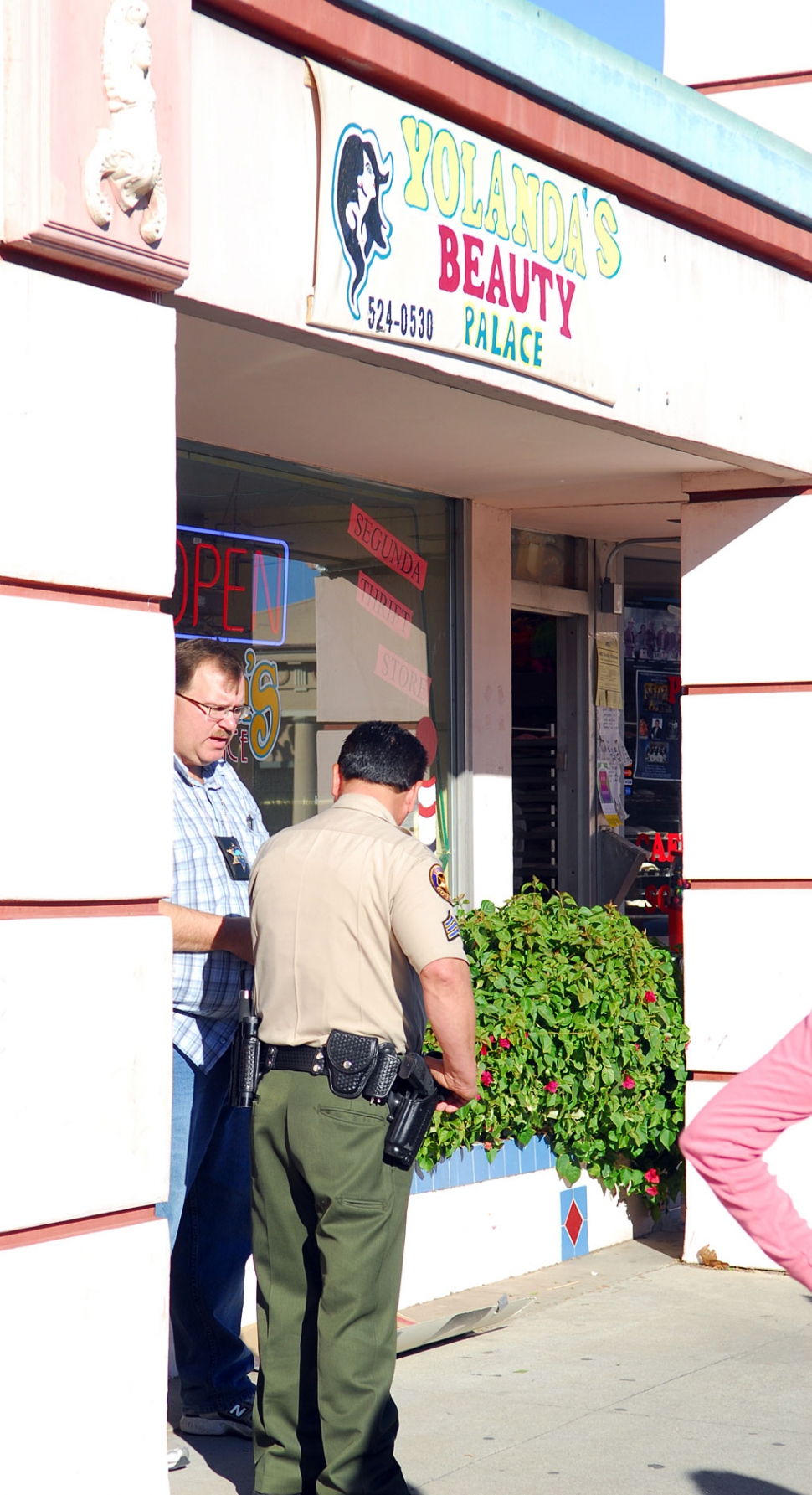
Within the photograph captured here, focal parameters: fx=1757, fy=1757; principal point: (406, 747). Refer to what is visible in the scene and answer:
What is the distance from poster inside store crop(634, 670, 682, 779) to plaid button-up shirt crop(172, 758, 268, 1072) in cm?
593

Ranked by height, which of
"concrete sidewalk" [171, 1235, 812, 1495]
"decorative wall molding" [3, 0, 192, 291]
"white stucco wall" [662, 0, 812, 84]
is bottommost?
"concrete sidewalk" [171, 1235, 812, 1495]

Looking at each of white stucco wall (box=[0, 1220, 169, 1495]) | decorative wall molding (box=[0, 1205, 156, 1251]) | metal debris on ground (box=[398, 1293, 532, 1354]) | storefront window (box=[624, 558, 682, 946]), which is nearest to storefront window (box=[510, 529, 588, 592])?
storefront window (box=[624, 558, 682, 946])

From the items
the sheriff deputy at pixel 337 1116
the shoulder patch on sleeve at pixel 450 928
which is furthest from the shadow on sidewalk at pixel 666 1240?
the shoulder patch on sleeve at pixel 450 928

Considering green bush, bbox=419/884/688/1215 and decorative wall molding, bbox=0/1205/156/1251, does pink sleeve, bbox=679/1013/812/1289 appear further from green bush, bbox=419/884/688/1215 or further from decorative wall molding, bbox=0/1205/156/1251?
green bush, bbox=419/884/688/1215

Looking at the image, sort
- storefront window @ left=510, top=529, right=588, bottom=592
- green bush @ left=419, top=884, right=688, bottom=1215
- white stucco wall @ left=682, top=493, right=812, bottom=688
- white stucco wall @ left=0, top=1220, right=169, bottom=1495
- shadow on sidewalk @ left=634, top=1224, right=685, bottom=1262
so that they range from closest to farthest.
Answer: white stucco wall @ left=0, top=1220, right=169, bottom=1495 < green bush @ left=419, top=884, right=688, bottom=1215 < white stucco wall @ left=682, top=493, right=812, bottom=688 < shadow on sidewalk @ left=634, top=1224, right=685, bottom=1262 < storefront window @ left=510, top=529, right=588, bottom=592

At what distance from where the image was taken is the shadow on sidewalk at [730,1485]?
429cm

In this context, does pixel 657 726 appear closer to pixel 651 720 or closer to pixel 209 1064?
pixel 651 720

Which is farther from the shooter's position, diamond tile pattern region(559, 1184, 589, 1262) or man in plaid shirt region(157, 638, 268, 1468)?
diamond tile pattern region(559, 1184, 589, 1262)

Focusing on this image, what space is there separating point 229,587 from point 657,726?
175 inches

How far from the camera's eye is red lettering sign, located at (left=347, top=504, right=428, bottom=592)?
733 cm

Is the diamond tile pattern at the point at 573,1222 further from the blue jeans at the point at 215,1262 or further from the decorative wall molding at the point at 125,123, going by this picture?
the decorative wall molding at the point at 125,123

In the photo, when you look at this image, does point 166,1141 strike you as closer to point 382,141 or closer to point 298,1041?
point 298,1041

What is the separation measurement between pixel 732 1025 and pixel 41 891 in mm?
3721

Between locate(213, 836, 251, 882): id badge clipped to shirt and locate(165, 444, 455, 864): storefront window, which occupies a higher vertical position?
locate(165, 444, 455, 864): storefront window
